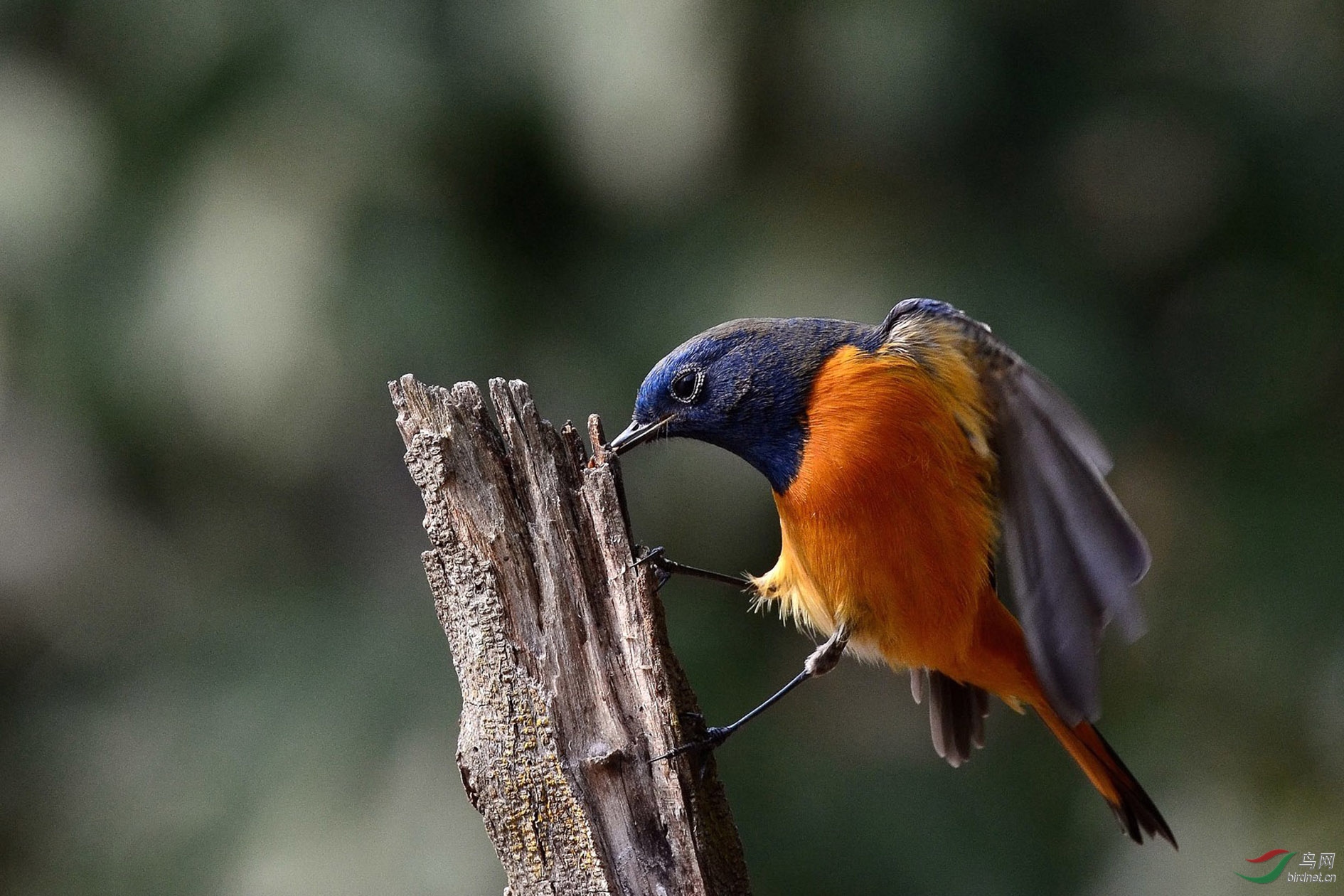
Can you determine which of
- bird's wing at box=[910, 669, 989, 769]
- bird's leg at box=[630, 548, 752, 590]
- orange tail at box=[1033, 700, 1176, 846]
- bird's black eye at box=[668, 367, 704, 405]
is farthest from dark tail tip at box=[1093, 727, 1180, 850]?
bird's black eye at box=[668, 367, 704, 405]

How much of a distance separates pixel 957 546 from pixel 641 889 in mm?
1480

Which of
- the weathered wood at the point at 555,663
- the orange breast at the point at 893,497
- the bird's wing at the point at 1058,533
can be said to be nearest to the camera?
the weathered wood at the point at 555,663

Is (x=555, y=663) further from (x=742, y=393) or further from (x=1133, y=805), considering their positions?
(x=1133, y=805)

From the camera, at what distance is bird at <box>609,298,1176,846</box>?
133 inches

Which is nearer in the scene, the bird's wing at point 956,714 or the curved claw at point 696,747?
the curved claw at point 696,747

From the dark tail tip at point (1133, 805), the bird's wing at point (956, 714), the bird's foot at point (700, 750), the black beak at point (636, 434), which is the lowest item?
the dark tail tip at point (1133, 805)

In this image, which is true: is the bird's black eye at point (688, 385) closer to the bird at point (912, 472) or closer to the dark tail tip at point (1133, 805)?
the bird at point (912, 472)

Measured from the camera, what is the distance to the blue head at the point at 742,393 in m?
3.61

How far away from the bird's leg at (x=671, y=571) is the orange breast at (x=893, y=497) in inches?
10.4

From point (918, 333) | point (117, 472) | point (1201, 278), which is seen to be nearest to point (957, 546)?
point (918, 333)

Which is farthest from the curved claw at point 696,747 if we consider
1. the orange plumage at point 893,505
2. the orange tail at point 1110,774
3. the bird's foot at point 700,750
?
the orange tail at point 1110,774

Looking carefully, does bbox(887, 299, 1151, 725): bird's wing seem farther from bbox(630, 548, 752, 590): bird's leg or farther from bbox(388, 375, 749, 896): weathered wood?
bbox(388, 375, 749, 896): weathered wood

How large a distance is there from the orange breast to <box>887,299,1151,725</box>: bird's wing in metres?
0.10

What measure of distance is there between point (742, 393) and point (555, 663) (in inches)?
46.8
